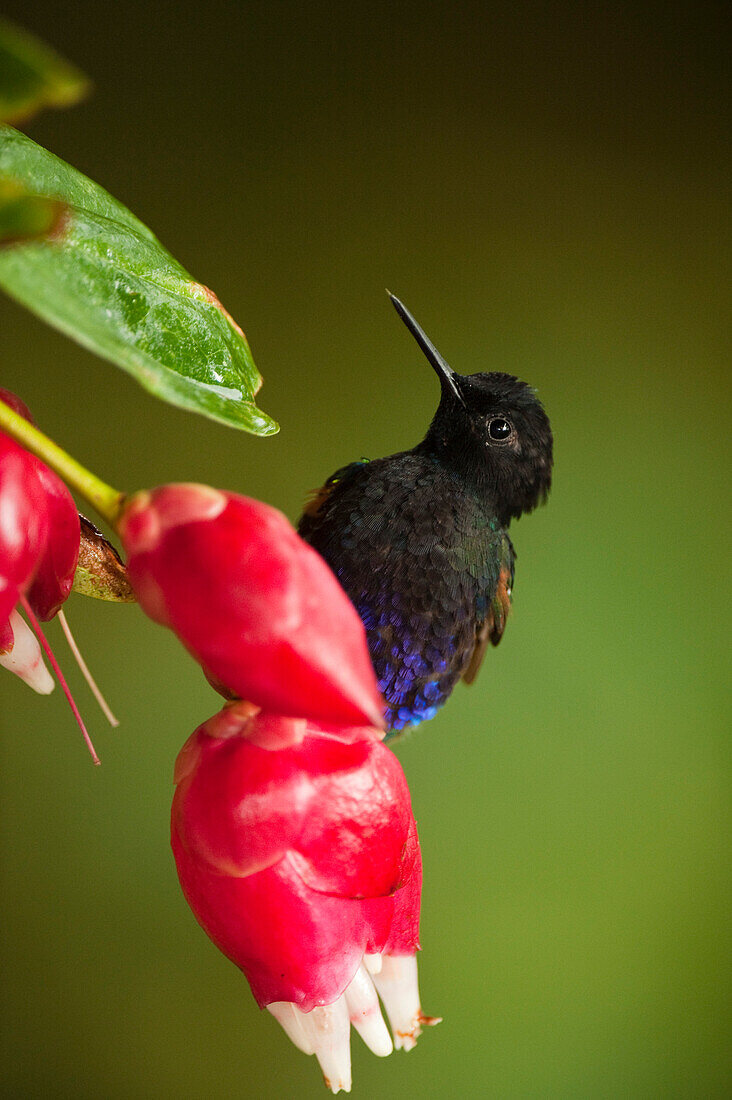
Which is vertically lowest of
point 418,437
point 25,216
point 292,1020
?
point 418,437

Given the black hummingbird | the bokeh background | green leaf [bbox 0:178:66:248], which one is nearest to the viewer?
green leaf [bbox 0:178:66:248]

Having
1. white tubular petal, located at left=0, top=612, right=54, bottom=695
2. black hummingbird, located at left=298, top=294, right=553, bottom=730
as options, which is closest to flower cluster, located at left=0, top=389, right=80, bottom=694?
white tubular petal, located at left=0, top=612, right=54, bottom=695

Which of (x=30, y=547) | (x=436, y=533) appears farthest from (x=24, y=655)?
(x=436, y=533)

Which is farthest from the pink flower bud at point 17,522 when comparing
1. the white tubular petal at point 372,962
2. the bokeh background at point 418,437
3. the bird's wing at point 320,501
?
the bokeh background at point 418,437

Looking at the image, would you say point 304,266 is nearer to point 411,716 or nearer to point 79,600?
point 79,600

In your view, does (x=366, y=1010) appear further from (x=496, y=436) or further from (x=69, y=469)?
(x=496, y=436)

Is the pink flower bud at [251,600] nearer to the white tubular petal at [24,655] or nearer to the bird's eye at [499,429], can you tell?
the white tubular petal at [24,655]

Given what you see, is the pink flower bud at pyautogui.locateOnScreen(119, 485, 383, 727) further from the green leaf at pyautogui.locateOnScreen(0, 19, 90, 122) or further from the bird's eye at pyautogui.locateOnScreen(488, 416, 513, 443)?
the bird's eye at pyautogui.locateOnScreen(488, 416, 513, 443)
